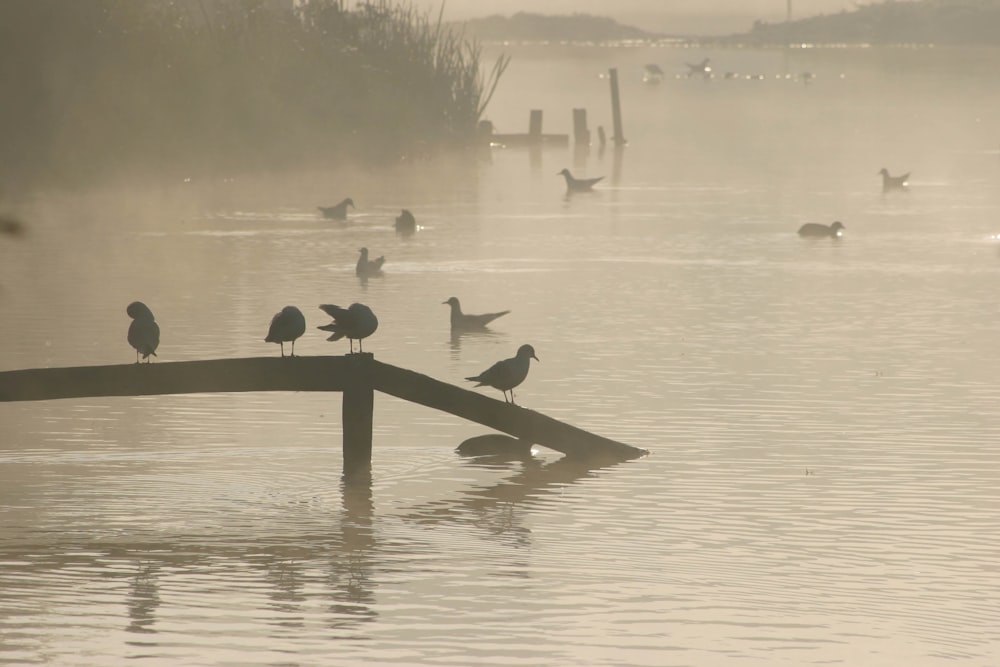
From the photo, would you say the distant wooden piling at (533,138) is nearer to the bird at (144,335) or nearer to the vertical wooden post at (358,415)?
the bird at (144,335)

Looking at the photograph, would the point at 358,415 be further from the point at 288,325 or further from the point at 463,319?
the point at 463,319

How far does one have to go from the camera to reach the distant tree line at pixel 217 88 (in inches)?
1960

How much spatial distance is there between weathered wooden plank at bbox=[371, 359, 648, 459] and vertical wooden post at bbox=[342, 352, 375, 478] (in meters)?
0.09

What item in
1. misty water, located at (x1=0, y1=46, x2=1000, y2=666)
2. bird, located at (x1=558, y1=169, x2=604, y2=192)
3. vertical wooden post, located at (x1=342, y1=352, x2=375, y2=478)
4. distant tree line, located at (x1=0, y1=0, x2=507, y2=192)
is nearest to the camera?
misty water, located at (x1=0, y1=46, x2=1000, y2=666)

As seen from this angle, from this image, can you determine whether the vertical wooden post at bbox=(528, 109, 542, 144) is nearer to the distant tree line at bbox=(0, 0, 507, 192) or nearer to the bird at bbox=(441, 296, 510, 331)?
the distant tree line at bbox=(0, 0, 507, 192)

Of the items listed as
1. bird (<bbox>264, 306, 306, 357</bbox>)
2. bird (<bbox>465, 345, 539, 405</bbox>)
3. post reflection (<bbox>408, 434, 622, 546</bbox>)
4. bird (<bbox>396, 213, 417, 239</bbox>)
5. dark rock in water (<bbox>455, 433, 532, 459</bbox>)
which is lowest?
post reflection (<bbox>408, 434, 622, 546</bbox>)

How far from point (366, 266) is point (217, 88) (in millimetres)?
26891

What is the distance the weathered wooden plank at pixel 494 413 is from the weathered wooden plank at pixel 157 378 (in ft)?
2.26

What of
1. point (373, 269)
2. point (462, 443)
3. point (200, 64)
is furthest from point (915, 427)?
point (200, 64)

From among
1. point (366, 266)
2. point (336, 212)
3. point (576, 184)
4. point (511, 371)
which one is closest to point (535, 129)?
point (576, 184)

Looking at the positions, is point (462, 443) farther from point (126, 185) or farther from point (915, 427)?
point (126, 185)

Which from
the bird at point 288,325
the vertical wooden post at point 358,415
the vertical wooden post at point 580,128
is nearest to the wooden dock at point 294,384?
the vertical wooden post at point 358,415

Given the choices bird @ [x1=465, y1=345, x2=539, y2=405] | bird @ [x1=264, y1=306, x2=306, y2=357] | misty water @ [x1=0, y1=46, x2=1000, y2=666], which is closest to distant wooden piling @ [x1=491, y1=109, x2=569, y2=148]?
misty water @ [x1=0, y1=46, x2=1000, y2=666]

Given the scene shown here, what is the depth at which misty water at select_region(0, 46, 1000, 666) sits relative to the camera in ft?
37.4
